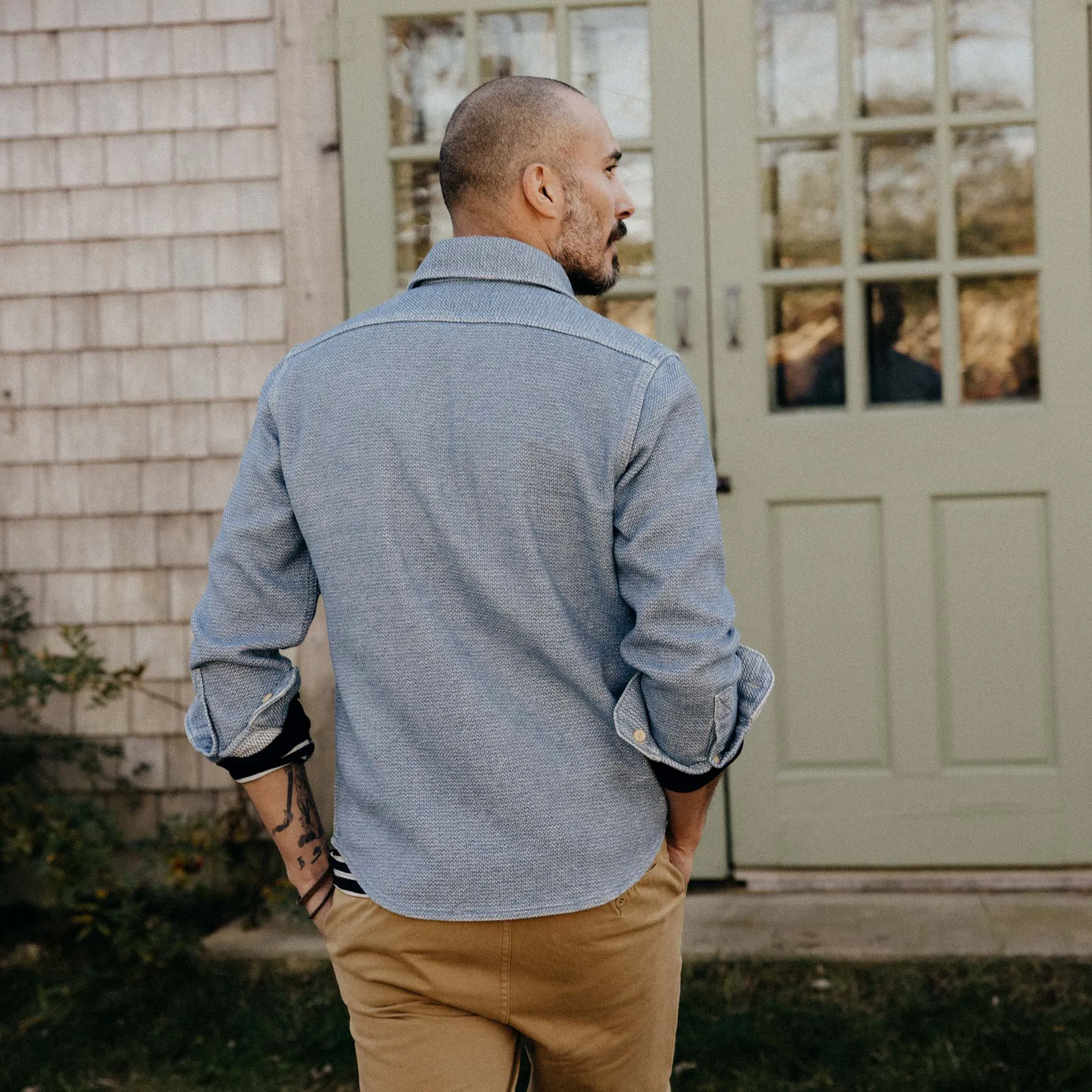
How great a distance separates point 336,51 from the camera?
3686 mm

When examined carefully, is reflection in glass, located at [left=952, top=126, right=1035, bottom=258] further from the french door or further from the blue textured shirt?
the blue textured shirt

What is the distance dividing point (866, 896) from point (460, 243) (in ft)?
8.91

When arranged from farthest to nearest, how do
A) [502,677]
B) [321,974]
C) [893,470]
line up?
[893,470], [321,974], [502,677]

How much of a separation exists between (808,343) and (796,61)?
2.48 feet

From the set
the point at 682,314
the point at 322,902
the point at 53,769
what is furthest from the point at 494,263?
the point at 53,769

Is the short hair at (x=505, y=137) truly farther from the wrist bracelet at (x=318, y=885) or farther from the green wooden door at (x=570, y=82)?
the green wooden door at (x=570, y=82)

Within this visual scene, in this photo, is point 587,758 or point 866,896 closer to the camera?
point 587,758

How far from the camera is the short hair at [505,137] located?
4.66 ft

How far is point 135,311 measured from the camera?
12.5 ft

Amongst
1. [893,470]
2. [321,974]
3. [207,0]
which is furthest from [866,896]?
[207,0]

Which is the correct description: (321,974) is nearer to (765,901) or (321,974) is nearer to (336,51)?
(765,901)

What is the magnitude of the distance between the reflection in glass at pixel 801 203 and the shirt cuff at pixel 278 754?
97.9 inches

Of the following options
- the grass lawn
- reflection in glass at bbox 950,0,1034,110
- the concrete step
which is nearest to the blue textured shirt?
the grass lawn

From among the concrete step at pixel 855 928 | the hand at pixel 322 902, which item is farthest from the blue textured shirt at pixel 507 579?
the concrete step at pixel 855 928
